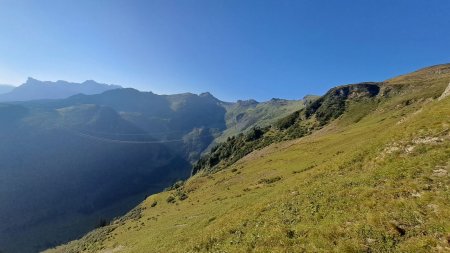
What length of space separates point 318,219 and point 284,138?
10027 centimetres

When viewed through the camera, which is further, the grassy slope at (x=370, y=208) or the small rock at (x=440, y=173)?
the small rock at (x=440, y=173)

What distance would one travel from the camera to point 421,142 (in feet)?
99.9

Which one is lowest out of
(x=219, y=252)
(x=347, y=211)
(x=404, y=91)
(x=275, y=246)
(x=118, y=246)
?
(x=118, y=246)

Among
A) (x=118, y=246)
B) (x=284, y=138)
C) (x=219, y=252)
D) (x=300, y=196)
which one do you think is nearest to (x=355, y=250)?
(x=219, y=252)

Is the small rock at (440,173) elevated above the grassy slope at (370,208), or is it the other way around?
the small rock at (440,173)

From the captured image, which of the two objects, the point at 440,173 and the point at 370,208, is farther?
the point at 440,173

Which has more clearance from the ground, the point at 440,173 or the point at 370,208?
the point at 440,173

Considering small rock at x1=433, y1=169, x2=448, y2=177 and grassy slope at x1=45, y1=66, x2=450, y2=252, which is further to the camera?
small rock at x1=433, y1=169, x2=448, y2=177

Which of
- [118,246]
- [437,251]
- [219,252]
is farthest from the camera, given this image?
[118,246]

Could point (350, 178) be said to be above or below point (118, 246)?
above

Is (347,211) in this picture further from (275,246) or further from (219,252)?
(219,252)

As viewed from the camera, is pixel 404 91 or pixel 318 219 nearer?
pixel 318 219

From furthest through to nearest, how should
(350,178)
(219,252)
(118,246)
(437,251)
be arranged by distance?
(118,246), (350,178), (219,252), (437,251)

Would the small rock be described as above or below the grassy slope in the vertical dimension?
above
